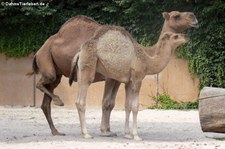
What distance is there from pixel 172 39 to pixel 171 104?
7.69 metres

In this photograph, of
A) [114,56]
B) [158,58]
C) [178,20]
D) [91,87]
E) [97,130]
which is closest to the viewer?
[114,56]

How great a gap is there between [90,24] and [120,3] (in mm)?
7606

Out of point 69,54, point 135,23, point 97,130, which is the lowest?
point 97,130

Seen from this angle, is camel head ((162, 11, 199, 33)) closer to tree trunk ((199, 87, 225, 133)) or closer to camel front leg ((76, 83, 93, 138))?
tree trunk ((199, 87, 225, 133))

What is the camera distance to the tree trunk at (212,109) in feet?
31.9

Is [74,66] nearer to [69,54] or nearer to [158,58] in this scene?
[69,54]

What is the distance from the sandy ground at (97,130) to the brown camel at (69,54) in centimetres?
59

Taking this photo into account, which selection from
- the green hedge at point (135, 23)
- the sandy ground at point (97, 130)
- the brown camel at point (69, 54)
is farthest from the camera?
the green hedge at point (135, 23)

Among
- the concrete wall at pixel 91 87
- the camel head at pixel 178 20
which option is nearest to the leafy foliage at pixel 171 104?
the concrete wall at pixel 91 87

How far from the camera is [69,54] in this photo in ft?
34.9

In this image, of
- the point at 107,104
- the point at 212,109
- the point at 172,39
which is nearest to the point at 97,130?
the point at 107,104

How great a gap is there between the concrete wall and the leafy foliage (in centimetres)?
15

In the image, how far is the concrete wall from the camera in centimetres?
1805

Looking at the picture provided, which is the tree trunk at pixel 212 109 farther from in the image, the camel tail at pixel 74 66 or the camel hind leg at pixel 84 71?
the camel tail at pixel 74 66
